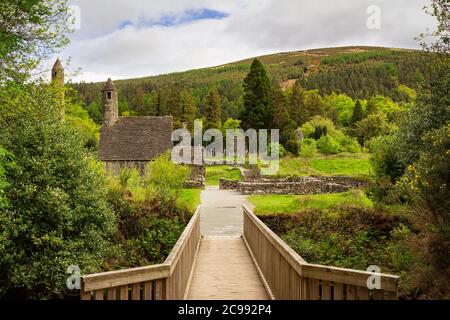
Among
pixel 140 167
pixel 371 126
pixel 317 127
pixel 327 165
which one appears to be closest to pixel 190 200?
pixel 140 167

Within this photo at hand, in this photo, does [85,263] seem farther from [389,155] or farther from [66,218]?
[389,155]

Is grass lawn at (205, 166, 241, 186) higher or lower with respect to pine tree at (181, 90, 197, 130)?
lower

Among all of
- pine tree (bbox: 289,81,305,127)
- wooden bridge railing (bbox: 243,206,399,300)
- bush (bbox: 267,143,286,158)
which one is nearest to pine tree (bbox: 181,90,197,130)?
pine tree (bbox: 289,81,305,127)

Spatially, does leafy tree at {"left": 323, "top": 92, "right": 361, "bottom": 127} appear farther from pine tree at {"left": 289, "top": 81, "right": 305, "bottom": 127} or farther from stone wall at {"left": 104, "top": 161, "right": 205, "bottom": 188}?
stone wall at {"left": 104, "top": 161, "right": 205, "bottom": 188}

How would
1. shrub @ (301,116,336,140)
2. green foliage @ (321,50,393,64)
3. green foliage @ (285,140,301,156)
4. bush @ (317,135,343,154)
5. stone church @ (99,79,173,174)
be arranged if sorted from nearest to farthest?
stone church @ (99,79,173,174), green foliage @ (285,140,301,156), bush @ (317,135,343,154), shrub @ (301,116,336,140), green foliage @ (321,50,393,64)

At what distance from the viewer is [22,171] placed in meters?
→ 12.8

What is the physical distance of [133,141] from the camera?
4616 cm

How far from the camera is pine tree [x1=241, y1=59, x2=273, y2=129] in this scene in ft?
190

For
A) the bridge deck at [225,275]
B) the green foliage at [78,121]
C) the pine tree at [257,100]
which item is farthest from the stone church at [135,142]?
the bridge deck at [225,275]

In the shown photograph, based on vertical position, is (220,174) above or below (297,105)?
below

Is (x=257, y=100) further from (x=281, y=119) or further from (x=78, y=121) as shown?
(x=78, y=121)

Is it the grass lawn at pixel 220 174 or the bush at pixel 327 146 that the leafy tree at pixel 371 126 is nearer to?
the bush at pixel 327 146

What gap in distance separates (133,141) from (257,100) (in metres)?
17.8
